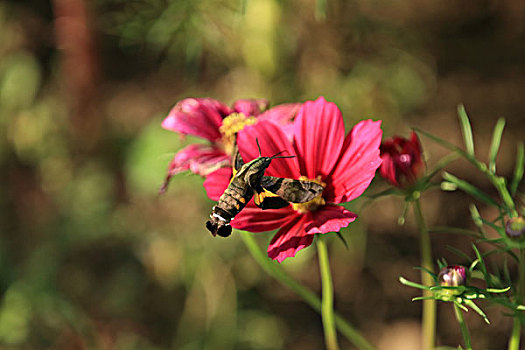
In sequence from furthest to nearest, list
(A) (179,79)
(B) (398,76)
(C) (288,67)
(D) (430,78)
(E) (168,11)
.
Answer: (A) (179,79)
(D) (430,78)
(B) (398,76)
(C) (288,67)
(E) (168,11)

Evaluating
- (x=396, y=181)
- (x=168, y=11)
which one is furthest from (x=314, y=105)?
(x=168, y=11)

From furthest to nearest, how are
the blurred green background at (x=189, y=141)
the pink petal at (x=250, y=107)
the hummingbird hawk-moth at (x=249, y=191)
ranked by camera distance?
the blurred green background at (x=189, y=141) < the pink petal at (x=250, y=107) < the hummingbird hawk-moth at (x=249, y=191)

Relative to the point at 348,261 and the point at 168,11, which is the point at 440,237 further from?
the point at 168,11

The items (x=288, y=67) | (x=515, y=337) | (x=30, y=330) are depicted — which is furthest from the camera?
(x=288, y=67)

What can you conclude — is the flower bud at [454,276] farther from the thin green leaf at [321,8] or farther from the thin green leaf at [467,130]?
the thin green leaf at [321,8]

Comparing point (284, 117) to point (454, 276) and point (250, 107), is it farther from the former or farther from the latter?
point (454, 276)

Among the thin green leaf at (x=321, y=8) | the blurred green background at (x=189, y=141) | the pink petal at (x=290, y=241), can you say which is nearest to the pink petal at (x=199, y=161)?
the pink petal at (x=290, y=241)
